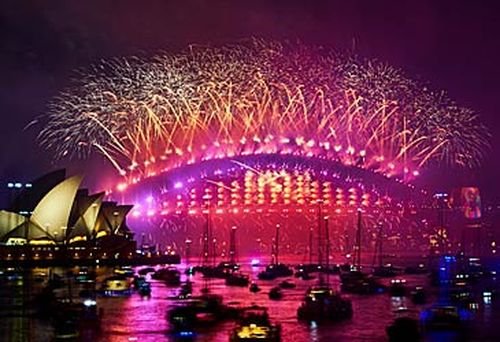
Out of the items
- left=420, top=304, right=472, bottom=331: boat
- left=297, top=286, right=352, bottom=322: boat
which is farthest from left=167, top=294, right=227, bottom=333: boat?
left=420, top=304, right=472, bottom=331: boat

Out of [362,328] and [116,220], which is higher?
[116,220]

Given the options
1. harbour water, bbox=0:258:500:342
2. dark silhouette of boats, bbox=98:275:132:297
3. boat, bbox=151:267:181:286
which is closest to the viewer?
harbour water, bbox=0:258:500:342

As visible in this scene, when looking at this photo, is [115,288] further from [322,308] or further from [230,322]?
[322,308]

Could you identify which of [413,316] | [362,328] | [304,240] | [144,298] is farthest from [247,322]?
[304,240]

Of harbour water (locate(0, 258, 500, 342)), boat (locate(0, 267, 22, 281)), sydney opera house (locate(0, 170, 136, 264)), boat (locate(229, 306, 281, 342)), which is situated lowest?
harbour water (locate(0, 258, 500, 342))

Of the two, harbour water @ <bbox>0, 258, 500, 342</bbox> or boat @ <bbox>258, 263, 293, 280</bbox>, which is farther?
boat @ <bbox>258, 263, 293, 280</bbox>

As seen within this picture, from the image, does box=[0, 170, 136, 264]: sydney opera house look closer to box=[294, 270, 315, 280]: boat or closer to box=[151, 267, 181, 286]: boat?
box=[151, 267, 181, 286]: boat

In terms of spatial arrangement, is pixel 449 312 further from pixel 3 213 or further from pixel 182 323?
pixel 3 213
